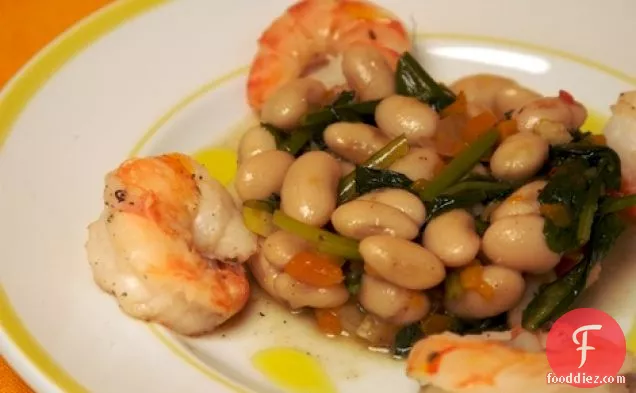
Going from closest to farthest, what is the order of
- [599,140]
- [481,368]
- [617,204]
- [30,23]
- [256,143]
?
[481,368], [617,204], [599,140], [256,143], [30,23]

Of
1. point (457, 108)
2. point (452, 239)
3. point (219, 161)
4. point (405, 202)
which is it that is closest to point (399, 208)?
point (405, 202)

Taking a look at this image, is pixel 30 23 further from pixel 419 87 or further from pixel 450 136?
pixel 450 136

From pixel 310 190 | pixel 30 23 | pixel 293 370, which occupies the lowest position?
pixel 293 370

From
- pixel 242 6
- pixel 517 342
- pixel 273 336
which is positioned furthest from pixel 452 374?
pixel 242 6

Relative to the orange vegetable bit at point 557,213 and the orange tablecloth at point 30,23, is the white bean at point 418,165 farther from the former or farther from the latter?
the orange tablecloth at point 30,23

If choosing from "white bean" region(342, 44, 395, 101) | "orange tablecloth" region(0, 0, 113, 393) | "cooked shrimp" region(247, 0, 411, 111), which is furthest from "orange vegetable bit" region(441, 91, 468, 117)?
"orange tablecloth" region(0, 0, 113, 393)

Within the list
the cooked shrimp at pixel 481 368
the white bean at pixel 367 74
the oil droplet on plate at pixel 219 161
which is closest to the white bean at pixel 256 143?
the oil droplet on plate at pixel 219 161
